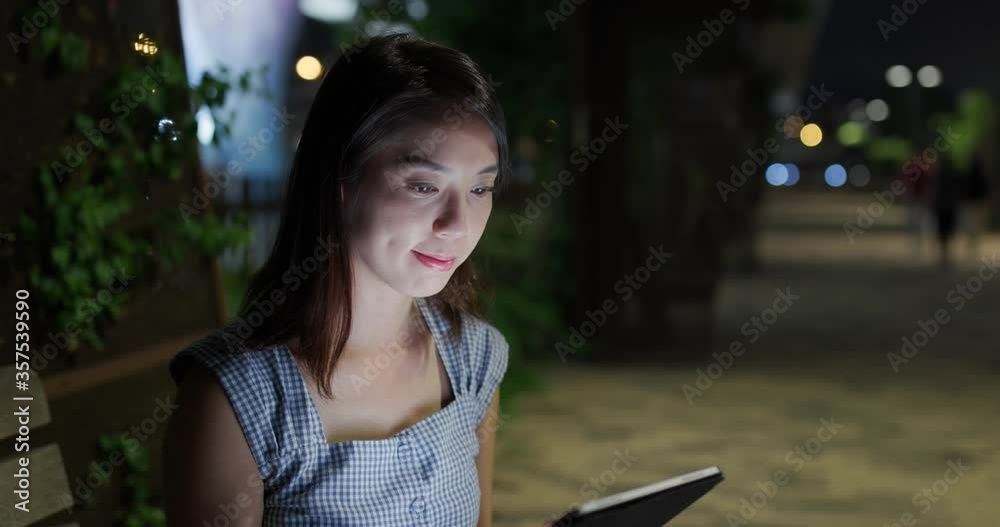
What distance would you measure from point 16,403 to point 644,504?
1219 millimetres

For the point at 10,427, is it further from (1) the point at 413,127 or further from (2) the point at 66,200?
(1) the point at 413,127

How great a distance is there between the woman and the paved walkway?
3.07m

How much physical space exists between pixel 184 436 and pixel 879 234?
22178mm

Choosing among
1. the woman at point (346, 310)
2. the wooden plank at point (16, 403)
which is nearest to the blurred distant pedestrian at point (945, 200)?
the woman at point (346, 310)

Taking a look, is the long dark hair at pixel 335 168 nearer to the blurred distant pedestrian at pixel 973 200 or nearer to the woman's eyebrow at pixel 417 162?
the woman's eyebrow at pixel 417 162

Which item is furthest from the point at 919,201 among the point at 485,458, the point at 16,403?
the point at 16,403

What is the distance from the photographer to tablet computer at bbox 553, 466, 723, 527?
1.63 m

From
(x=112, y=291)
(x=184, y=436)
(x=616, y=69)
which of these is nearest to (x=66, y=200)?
(x=112, y=291)

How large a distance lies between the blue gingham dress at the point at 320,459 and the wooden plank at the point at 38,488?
49cm


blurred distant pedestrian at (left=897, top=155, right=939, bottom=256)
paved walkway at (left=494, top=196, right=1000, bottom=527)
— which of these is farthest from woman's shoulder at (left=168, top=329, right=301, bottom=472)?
blurred distant pedestrian at (left=897, top=155, right=939, bottom=256)

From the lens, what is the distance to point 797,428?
21.1 ft

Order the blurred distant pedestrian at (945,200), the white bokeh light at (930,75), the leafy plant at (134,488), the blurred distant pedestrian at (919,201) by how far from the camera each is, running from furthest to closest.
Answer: the blurred distant pedestrian at (919,201) → the white bokeh light at (930,75) → the blurred distant pedestrian at (945,200) → the leafy plant at (134,488)

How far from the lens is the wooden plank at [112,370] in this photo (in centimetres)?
264

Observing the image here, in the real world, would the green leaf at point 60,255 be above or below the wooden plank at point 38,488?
above
